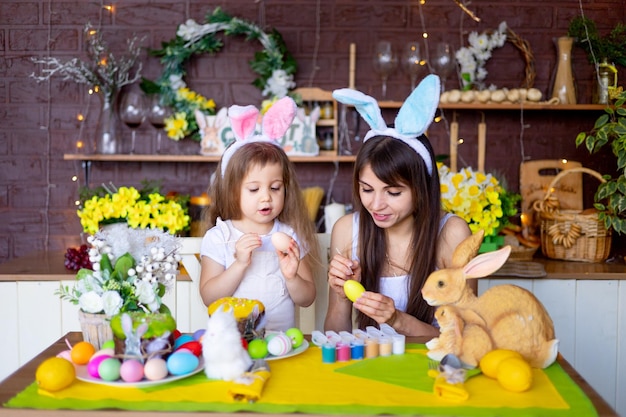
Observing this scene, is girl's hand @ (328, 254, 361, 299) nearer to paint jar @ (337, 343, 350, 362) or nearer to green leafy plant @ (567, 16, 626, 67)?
paint jar @ (337, 343, 350, 362)

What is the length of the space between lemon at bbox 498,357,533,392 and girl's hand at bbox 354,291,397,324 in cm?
43

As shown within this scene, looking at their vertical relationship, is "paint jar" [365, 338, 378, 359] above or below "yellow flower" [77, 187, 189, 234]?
below

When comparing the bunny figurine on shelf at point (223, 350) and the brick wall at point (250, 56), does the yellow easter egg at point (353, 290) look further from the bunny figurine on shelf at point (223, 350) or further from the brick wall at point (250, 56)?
the brick wall at point (250, 56)

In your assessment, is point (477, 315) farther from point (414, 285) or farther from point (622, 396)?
point (622, 396)

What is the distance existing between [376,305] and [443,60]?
5.18 ft

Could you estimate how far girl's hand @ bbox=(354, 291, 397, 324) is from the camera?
63.0 inches

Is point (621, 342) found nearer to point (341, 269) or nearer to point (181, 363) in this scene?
point (341, 269)

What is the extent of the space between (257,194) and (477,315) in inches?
28.9

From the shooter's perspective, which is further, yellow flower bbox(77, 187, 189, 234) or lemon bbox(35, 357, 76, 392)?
yellow flower bbox(77, 187, 189, 234)

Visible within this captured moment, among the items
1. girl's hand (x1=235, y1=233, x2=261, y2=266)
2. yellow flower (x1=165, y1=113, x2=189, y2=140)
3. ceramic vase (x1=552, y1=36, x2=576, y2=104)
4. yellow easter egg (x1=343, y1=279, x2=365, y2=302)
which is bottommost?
yellow easter egg (x1=343, y1=279, x2=365, y2=302)

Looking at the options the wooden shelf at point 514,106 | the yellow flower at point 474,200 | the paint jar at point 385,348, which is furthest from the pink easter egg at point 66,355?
the wooden shelf at point 514,106

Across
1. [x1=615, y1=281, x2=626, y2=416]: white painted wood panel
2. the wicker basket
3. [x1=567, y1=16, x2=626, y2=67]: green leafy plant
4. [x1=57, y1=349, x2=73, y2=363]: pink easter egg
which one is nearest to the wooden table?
[x1=57, y1=349, x2=73, y2=363]: pink easter egg

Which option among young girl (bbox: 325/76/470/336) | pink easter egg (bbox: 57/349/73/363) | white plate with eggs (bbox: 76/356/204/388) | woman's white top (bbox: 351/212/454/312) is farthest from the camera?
woman's white top (bbox: 351/212/454/312)

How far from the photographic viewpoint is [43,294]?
8.09 ft
